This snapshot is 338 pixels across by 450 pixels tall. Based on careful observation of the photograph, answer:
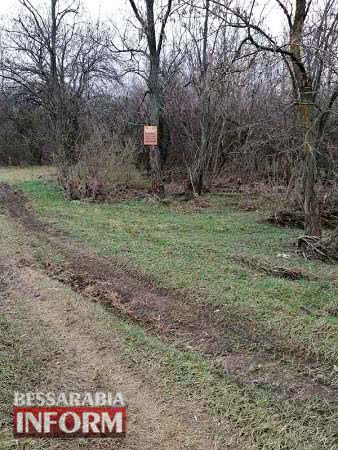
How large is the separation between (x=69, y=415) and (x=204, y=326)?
66.9 inches

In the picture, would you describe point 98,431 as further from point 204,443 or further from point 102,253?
point 102,253

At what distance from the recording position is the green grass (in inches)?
161

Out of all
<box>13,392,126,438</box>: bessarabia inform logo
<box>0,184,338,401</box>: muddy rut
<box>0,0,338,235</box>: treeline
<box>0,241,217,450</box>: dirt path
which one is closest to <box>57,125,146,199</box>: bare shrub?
<box>0,0,338,235</box>: treeline

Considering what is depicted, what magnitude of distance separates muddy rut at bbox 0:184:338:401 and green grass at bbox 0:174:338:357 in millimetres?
175

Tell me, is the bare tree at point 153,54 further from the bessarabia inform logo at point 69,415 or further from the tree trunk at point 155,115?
the bessarabia inform logo at point 69,415

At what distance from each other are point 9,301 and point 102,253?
1953 millimetres

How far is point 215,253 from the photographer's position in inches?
242

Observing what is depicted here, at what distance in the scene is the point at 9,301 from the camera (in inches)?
175

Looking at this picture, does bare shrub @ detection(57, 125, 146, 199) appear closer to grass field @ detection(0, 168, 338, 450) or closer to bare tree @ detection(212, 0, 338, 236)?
grass field @ detection(0, 168, 338, 450)

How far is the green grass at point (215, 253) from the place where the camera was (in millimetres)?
4078

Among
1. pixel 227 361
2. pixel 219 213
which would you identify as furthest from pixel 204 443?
pixel 219 213

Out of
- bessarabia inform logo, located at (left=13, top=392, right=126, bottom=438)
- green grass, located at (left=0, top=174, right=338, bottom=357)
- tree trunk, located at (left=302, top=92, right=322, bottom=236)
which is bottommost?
bessarabia inform logo, located at (left=13, top=392, right=126, bottom=438)

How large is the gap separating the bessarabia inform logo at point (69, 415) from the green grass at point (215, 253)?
1.81 m

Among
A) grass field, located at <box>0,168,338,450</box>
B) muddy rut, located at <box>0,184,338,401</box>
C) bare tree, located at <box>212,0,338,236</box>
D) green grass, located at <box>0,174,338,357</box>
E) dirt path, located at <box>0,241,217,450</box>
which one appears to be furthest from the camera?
bare tree, located at <box>212,0,338,236</box>
